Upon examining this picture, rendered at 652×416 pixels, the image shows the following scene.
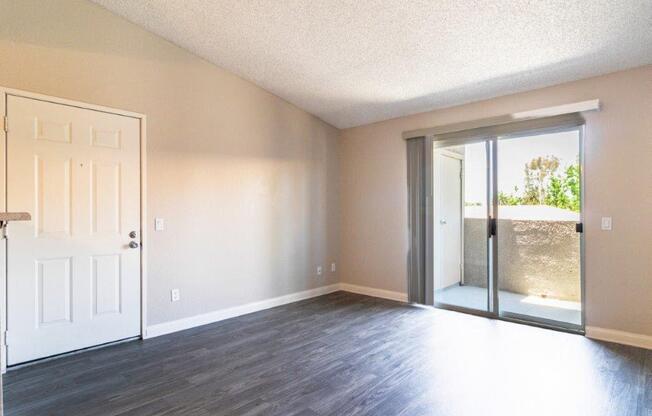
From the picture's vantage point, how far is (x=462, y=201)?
465 centimetres

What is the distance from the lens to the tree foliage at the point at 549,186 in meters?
3.83

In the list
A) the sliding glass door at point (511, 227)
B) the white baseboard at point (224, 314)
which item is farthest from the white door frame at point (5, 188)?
the sliding glass door at point (511, 227)

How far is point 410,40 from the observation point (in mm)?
3354

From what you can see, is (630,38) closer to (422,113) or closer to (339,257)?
(422,113)

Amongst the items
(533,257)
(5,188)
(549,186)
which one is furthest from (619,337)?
(5,188)

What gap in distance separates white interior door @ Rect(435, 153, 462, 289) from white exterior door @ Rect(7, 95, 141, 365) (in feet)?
11.9

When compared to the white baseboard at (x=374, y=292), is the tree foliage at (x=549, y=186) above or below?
above

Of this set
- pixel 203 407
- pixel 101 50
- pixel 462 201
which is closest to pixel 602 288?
pixel 462 201

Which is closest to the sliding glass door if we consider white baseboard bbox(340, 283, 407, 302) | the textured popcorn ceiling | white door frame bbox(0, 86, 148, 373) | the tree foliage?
the tree foliage

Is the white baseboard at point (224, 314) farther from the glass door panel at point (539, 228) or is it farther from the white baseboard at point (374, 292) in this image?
the glass door panel at point (539, 228)

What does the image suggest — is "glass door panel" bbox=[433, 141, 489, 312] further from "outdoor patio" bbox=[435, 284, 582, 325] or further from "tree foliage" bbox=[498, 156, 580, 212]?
"tree foliage" bbox=[498, 156, 580, 212]

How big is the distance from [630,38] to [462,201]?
2249 millimetres

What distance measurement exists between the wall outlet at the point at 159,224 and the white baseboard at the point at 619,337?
449cm

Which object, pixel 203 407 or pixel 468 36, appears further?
pixel 468 36
